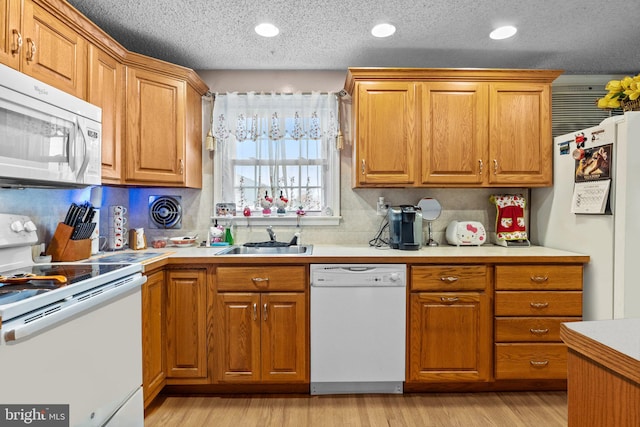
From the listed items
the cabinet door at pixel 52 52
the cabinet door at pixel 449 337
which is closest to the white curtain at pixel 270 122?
the cabinet door at pixel 52 52

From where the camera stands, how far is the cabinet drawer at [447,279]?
222 cm

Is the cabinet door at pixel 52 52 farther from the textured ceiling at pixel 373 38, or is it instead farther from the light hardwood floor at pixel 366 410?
the light hardwood floor at pixel 366 410

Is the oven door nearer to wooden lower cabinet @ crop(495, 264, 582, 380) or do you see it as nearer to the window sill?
the window sill

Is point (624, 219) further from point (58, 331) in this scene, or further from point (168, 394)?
point (168, 394)

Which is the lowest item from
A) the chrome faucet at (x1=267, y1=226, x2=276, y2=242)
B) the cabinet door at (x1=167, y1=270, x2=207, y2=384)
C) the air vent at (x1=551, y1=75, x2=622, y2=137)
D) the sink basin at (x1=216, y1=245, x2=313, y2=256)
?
the cabinet door at (x1=167, y1=270, x2=207, y2=384)

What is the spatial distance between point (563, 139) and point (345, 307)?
1.94 meters

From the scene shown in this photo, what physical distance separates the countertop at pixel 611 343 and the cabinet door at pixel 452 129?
6.32ft

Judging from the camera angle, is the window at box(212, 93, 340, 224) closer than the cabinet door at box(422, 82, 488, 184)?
No

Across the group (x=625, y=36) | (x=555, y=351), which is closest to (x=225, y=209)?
(x=555, y=351)

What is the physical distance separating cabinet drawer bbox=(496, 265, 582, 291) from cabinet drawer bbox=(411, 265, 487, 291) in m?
0.13

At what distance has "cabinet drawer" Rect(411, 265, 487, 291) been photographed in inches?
87.5

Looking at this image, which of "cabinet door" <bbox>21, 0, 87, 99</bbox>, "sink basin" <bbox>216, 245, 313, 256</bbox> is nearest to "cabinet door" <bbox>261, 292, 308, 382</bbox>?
"sink basin" <bbox>216, 245, 313, 256</bbox>

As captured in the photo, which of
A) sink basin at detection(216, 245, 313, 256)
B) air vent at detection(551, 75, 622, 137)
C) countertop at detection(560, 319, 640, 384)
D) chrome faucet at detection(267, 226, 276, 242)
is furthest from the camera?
air vent at detection(551, 75, 622, 137)

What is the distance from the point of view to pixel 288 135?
2869 mm
